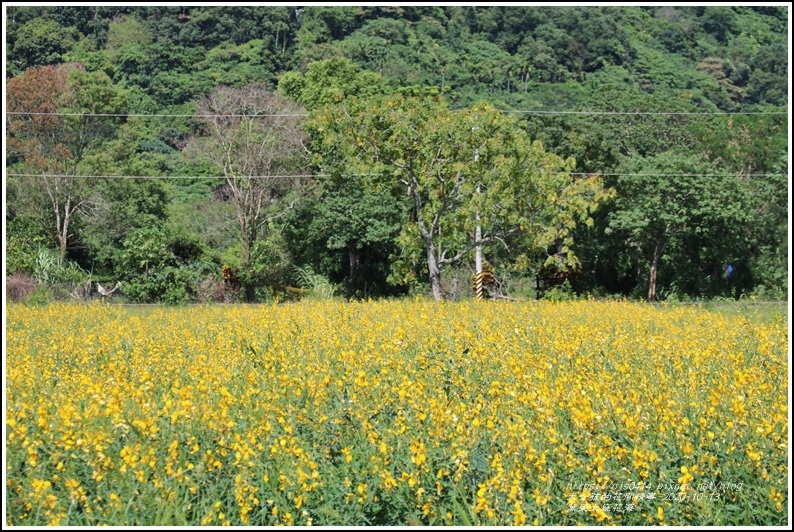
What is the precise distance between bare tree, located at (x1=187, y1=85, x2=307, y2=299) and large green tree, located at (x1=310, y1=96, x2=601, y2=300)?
899 cm

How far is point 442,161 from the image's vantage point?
21.7 metres

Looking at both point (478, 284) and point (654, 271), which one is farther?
point (654, 271)

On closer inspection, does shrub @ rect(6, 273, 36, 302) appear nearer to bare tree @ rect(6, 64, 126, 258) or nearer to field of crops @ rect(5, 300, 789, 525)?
bare tree @ rect(6, 64, 126, 258)

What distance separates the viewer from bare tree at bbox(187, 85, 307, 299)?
31.3m

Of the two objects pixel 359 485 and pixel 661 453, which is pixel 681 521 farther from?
pixel 359 485

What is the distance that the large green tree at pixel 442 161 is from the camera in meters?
21.5

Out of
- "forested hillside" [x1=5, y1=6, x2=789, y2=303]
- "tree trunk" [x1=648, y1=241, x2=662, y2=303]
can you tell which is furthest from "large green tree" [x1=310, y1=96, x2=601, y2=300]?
"tree trunk" [x1=648, y1=241, x2=662, y2=303]

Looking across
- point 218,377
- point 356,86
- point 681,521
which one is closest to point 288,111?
point 356,86

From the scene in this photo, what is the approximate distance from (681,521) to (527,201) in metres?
18.2

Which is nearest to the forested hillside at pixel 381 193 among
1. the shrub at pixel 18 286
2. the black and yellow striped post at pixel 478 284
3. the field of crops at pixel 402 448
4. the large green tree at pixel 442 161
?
the large green tree at pixel 442 161

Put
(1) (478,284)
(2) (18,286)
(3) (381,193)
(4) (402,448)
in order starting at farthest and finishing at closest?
(3) (381,193) < (2) (18,286) < (1) (478,284) < (4) (402,448)

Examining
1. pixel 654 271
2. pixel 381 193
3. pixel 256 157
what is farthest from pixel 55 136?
pixel 654 271

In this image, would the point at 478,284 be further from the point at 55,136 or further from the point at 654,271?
the point at 55,136

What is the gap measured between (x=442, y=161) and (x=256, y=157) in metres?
11.7
